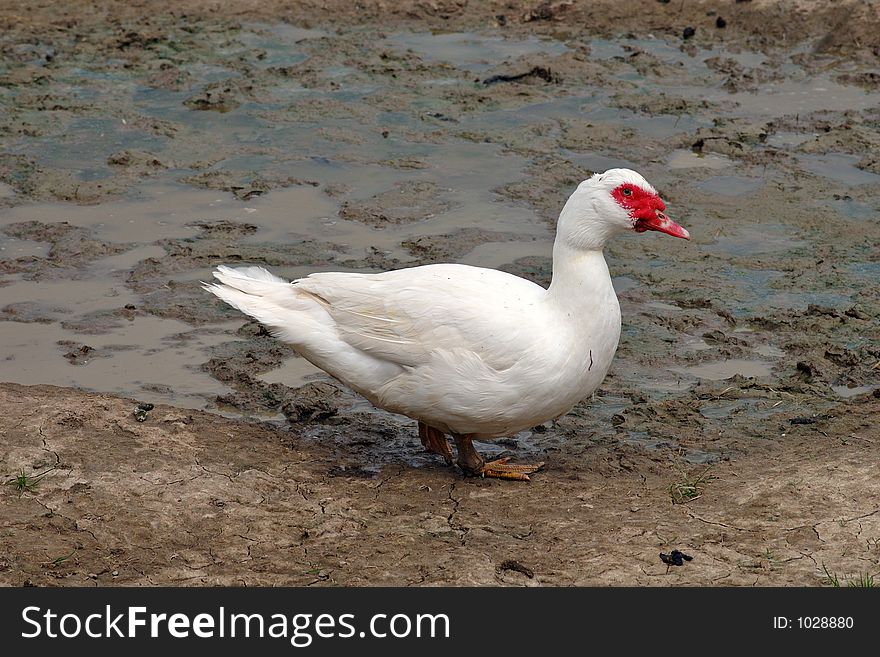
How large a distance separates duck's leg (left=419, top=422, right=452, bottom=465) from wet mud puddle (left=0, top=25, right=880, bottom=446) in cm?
101

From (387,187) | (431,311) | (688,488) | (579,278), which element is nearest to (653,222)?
(579,278)

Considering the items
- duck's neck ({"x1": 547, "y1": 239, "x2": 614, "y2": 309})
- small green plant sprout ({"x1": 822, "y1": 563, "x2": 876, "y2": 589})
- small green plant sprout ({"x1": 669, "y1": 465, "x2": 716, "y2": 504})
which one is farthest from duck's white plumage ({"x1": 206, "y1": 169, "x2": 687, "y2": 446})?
small green plant sprout ({"x1": 822, "y1": 563, "x2": 876, "y2": 589})

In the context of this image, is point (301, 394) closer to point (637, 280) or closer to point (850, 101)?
point (637, 280)

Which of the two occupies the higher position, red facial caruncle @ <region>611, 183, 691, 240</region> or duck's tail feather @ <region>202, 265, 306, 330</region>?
red facial caruncle @ <region>611, 183, 691, 240</region>

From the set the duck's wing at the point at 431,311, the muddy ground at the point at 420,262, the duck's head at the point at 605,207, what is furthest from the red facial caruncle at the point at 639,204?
the muddy ground at the point at 420,262

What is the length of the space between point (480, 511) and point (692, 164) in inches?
205

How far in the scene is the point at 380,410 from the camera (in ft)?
22.0

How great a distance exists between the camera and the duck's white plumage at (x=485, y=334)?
18.0 ft

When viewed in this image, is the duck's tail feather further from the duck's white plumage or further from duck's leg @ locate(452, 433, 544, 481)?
duck's leg @ locate(452, 433, 544, 481)

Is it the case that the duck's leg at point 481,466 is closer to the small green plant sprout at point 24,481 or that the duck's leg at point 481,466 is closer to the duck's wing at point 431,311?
the duck's wing at point 431,311

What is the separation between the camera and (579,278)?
18.3 feet

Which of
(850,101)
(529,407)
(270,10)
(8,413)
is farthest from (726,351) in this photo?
(270,10)

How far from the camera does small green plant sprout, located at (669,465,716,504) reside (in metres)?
5.46

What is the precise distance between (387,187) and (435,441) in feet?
12.1
